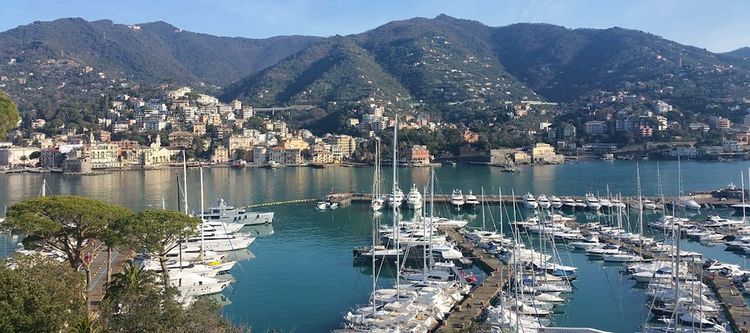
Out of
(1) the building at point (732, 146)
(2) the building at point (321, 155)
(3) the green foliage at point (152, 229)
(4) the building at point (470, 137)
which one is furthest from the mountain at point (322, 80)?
(3) the green foliage at point (152, 229)

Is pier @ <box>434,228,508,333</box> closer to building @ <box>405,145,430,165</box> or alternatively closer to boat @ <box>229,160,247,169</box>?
building @ <box>405,145,430,165</box>

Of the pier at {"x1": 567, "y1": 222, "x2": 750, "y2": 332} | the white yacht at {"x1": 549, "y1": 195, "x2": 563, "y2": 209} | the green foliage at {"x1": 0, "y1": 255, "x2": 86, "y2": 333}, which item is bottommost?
the pier at {"x1": 567, "y1": 222, "x2": 750, "y2": 332}

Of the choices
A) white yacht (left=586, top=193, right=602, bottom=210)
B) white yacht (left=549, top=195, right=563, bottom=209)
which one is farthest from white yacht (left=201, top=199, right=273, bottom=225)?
white yacht (left=586, top=193, right=602, bottom=210)

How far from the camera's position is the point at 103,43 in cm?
18338

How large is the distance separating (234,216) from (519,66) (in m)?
136

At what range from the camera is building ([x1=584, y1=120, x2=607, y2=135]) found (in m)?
86.9

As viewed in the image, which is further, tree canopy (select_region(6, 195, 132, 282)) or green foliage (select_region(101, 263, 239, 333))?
tree canopy (select_region(6, 195, 132, 282))

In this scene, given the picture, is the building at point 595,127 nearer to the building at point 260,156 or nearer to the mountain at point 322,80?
the mountain at point 322,80

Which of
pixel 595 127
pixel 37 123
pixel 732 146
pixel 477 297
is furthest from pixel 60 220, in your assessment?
pixel 595 127

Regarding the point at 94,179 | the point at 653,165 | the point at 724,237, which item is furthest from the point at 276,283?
the point at 653,165

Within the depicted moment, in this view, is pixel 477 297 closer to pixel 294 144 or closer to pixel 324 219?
pixel 324 219

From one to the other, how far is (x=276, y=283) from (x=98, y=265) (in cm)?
492

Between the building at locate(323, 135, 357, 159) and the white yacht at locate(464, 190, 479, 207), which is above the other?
the building at locate(323, 135, 357, 159)

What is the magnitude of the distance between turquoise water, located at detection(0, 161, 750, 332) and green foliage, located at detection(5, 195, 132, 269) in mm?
4243
